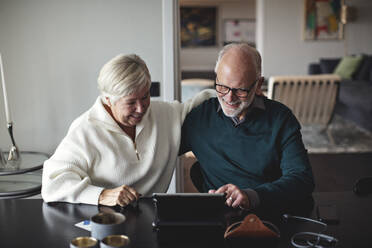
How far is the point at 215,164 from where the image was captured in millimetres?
1856

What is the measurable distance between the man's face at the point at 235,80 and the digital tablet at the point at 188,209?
1.80ft

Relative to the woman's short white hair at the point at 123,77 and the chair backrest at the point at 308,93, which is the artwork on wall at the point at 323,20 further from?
the woman's short white hair at the point at 123,77

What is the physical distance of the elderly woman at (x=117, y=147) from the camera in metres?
1.55

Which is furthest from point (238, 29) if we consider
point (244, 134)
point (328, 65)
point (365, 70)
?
point (244, 134)

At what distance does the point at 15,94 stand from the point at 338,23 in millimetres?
7670

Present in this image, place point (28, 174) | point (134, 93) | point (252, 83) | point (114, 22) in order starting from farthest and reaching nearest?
1. point (114, 22)
2. point (28, 174)
3. point (252, 83)
4. point (134, 93)

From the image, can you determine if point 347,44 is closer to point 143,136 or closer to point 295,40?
point 295,40

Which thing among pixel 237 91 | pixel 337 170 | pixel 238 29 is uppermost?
pixel 238 29

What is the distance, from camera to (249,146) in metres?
1.79

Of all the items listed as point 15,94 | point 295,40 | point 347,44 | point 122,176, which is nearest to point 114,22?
point 15,94

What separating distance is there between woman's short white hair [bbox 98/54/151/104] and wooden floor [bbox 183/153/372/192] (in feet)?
7.16

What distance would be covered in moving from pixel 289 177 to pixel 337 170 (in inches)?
112

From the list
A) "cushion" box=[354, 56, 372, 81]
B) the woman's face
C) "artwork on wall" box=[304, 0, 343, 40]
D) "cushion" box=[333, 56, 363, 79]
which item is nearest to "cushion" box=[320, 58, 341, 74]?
"cushion" box=[333, 56, 363, 79]

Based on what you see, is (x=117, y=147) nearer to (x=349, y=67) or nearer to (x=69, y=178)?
(x=69, y=178)
